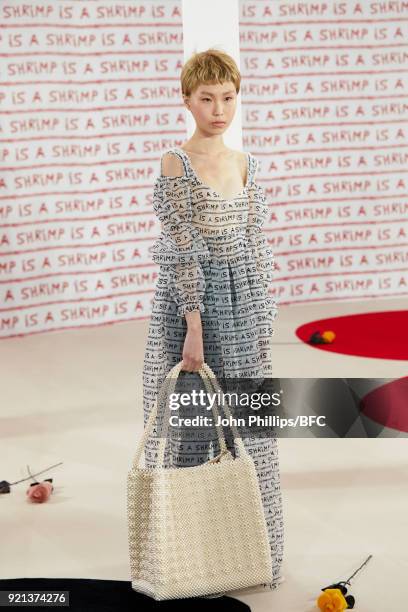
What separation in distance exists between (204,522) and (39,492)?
1.18 meters

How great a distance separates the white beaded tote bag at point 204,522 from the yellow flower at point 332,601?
0.50 feet

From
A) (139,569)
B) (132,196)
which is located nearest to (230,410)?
(139,569)

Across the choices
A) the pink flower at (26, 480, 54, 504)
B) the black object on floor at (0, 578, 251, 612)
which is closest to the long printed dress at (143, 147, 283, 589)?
the black object on floor at (0, 578, 251, 612)

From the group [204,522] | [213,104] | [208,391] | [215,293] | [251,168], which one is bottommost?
[204,522]

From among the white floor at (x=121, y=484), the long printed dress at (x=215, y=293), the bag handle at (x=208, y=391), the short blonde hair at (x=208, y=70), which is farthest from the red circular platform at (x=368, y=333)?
the short blonde hair at (x=208, y=70)

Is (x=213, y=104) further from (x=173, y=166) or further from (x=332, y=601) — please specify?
(x=332, y=601)

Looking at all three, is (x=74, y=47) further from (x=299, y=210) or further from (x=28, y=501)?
(x=28, y=501)

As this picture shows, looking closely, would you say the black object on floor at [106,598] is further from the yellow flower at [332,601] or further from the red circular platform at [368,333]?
the red circular platform at [368,333]

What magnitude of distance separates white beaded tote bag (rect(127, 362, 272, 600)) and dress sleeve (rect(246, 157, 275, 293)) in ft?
1.73

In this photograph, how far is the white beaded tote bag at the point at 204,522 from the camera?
2857mm

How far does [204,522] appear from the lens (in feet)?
9.47

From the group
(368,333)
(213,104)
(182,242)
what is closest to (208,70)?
(213,104)

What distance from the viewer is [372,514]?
372cm

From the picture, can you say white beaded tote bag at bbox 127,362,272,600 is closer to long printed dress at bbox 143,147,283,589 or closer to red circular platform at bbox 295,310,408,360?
long printed dress at bbox 143,147,283,589
